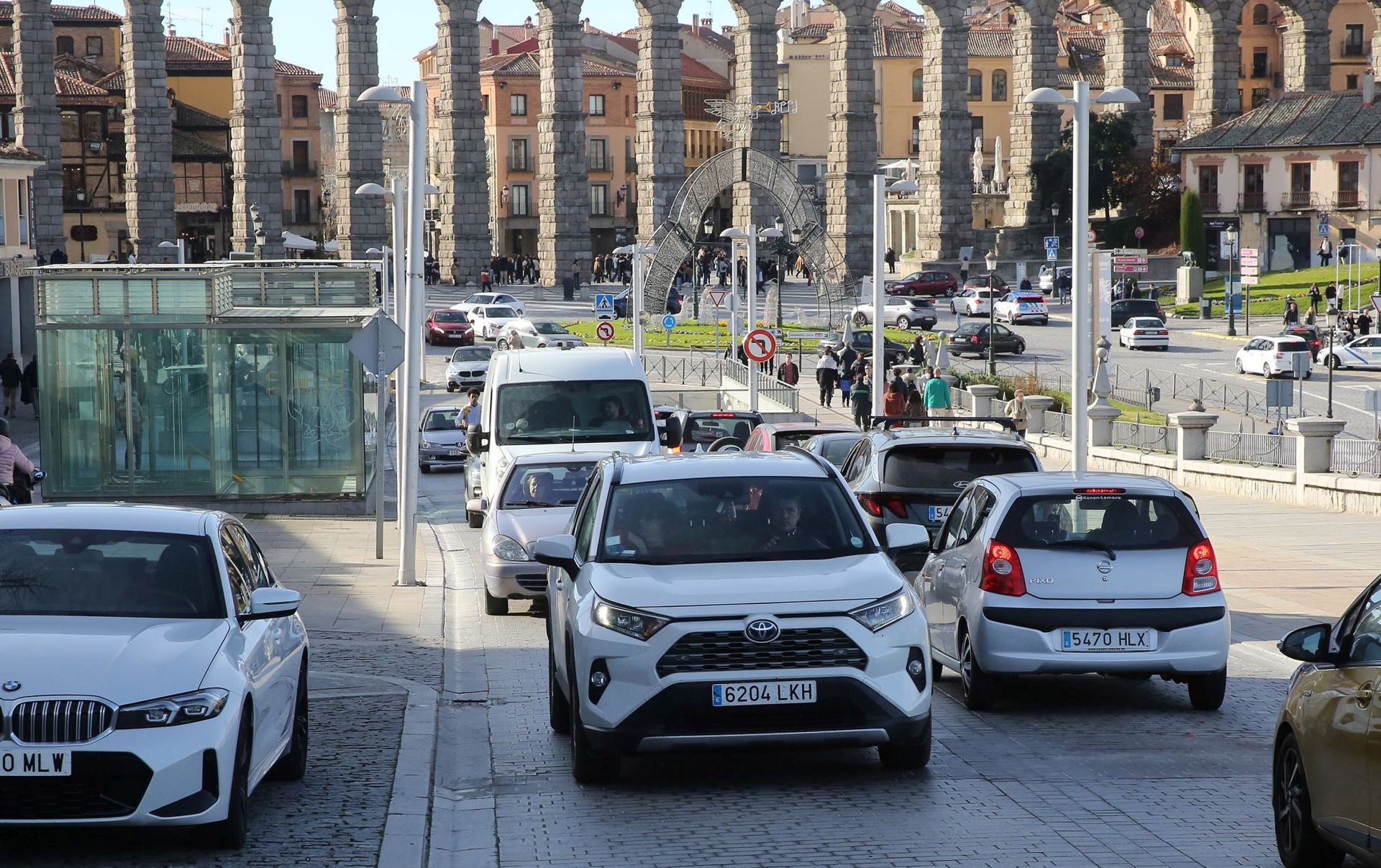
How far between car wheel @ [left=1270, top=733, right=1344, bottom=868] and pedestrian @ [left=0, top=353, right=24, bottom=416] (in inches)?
1662

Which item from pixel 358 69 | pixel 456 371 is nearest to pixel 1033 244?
pixel 358 69

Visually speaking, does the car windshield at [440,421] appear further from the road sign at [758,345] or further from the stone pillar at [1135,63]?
the stone pillar at [1135,63]

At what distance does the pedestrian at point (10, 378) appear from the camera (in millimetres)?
45094

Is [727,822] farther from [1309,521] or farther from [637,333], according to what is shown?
[637,333]

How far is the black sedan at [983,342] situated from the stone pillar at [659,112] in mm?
28296

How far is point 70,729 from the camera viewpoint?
297 inches

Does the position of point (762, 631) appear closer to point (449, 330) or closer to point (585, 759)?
point (585, 759)

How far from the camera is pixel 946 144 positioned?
91812 mm

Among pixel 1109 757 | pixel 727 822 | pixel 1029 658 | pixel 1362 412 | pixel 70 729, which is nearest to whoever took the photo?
pixel 70 729

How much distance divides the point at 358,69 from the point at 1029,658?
78586mm

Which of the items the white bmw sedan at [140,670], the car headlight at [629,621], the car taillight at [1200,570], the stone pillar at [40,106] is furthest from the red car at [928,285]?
the white bmw sedan at [140,670]

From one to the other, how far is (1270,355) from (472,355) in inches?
957

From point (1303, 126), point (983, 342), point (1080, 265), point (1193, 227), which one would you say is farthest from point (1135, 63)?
point (1080, 265)

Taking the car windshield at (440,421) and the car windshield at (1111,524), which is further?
the car windshield at (440,421)
